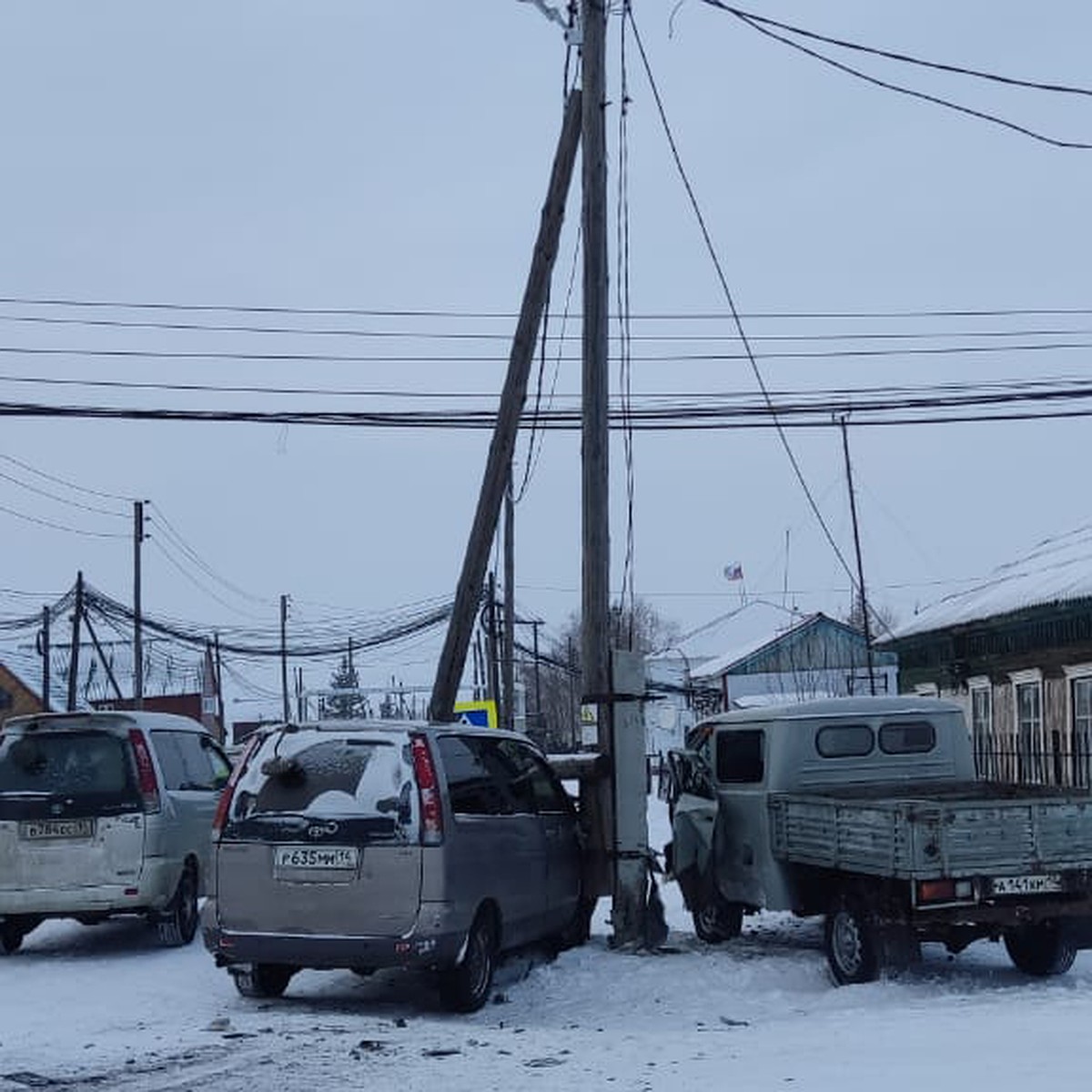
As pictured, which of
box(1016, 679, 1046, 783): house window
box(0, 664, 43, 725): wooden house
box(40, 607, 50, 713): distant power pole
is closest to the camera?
box(1016, 679, 1046, 783): house window

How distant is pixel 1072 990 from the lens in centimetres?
1022

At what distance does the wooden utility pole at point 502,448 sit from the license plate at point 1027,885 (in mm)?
5814

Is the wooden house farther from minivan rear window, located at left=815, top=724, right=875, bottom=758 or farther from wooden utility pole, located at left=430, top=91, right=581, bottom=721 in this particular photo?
minivan rear window, located at left=815, top=724, right=875, bottom=758

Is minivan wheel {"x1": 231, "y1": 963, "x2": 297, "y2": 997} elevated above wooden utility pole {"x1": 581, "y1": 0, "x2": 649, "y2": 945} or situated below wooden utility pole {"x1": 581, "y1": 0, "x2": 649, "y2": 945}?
below

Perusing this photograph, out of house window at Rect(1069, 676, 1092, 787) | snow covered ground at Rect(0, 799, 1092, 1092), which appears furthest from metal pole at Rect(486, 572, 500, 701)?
snow covered ground at Rect(0, 799, 1092, 1092)

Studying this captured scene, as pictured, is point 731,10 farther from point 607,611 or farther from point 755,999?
point 755,999

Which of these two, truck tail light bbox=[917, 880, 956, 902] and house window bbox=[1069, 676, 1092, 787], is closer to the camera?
truck tail light bbox=[917, 880, 956, 902]

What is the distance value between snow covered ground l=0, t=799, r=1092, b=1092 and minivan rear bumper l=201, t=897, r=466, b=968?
0.33 meters

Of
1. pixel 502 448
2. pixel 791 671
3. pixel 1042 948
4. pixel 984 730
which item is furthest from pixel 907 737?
pixel 791 671

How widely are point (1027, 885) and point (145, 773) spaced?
255 inches

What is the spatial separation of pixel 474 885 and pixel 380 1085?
254 centimetres

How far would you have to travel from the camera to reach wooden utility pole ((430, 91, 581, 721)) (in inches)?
591

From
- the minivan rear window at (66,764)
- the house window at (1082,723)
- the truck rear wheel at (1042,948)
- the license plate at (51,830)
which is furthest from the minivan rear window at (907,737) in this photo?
the house window at (1082,723)

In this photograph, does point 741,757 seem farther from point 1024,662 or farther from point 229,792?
point 1024,662
